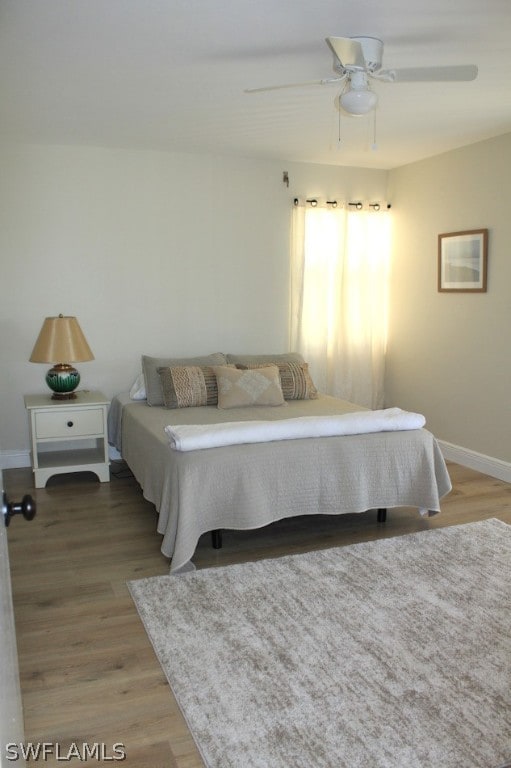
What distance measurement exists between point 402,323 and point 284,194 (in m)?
1.55

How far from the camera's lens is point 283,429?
3.39 m

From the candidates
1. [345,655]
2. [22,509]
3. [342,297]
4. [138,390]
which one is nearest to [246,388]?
[138,390]

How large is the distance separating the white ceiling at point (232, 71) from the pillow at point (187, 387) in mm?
1658

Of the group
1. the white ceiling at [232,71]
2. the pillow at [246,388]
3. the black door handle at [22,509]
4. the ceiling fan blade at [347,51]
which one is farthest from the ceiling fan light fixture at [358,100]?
the black door handle at [22,509]

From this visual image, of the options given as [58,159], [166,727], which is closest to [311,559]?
[166,727]

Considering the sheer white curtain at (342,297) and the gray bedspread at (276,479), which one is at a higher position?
the sheer white curtain at (342,297)

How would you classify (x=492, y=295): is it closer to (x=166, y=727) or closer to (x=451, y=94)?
(x=451, y=94)

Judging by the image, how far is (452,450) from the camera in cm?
511

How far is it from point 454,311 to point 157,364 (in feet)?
7.76

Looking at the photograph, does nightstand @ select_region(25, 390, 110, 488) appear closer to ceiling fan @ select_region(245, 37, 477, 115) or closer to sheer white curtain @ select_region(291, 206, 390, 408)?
sheer white curtain @ select_region(291, 206, 390, 408)

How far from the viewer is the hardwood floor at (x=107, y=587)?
2.03 m

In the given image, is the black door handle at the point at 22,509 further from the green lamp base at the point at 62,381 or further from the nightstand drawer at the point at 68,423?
the green lamp base at the point at 62,381
